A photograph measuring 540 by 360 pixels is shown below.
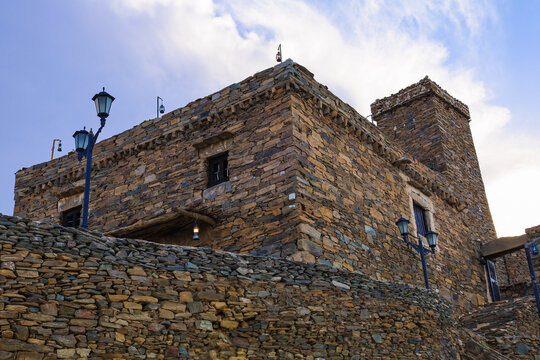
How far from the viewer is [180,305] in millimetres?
8312

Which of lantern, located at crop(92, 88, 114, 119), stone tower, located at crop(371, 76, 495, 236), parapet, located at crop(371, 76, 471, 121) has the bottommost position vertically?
lantern, located at crop(92, 88, 114, 119)

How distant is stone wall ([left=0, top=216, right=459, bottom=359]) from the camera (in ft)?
23.7

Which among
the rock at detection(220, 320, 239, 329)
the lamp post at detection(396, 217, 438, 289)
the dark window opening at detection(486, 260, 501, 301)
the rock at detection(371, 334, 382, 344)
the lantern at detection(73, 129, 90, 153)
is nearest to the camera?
the rock at detection(220, 320, 239, 329)

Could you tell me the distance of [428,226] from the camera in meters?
17.3

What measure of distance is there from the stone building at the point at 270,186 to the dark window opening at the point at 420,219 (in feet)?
0.16

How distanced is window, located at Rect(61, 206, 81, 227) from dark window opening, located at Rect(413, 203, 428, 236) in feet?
30.4

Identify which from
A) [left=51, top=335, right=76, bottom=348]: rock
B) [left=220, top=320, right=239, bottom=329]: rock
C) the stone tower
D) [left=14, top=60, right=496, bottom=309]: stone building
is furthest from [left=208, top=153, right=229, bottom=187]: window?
the stone tower

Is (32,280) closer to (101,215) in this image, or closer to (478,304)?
(101,215)

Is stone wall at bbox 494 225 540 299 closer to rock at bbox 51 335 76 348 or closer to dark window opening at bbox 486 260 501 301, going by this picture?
dark window opening at bbox 486 260 501 301

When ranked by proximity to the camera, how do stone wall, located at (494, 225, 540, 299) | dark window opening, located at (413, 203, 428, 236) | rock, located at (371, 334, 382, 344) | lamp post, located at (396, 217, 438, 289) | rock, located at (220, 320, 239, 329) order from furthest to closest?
1. stone wall, located at (494, 225, 540, 299)
2. dark window opening, located at (413, 203, 428, 236)
3. lamp post, located at (396, 217, 438, 289)
4. rock, located at (371, 334, 382, 344)
5. rock, located at (220, 320, 239, 329)

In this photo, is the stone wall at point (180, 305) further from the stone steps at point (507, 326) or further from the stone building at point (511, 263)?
the stone building at point (511, 263)

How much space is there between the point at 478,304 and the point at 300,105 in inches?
353

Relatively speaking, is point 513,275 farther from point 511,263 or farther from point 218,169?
point 218,169

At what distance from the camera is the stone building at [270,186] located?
12609 millimetres
